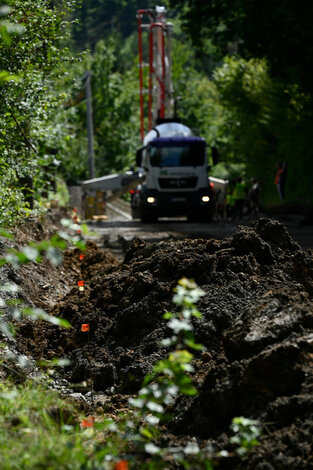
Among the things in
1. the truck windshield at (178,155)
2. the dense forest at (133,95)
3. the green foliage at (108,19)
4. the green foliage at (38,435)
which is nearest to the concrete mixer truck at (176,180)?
the truck windshield at (178,155)

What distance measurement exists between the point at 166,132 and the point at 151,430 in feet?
86.9

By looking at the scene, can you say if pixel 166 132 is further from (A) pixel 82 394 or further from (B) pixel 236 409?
(B) pixel 236 409

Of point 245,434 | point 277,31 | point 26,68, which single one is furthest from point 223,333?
point 277,31

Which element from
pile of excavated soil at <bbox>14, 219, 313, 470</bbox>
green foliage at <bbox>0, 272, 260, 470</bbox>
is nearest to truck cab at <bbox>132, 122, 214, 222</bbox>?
pile of excavated soil at <bbox>14, 219, 313, 470</bbox>

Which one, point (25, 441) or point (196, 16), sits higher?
point (196, 16)

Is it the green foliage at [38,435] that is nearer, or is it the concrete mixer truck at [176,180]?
the green foliage at [38,435]

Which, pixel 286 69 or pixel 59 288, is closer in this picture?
pixel 59 288

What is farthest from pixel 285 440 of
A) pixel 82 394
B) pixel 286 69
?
pixel 286 69

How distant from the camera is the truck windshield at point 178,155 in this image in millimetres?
29562

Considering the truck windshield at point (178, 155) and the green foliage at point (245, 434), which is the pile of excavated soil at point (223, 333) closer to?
the green foliage at point (245, 434)

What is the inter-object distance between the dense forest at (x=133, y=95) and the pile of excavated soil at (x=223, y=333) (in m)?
2.22

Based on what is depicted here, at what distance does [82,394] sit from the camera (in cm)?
767

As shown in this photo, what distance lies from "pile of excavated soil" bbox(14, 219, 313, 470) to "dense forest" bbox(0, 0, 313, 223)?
222 cm

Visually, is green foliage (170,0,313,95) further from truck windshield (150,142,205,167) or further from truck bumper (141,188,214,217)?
truck bumper (141,188,214,217)
